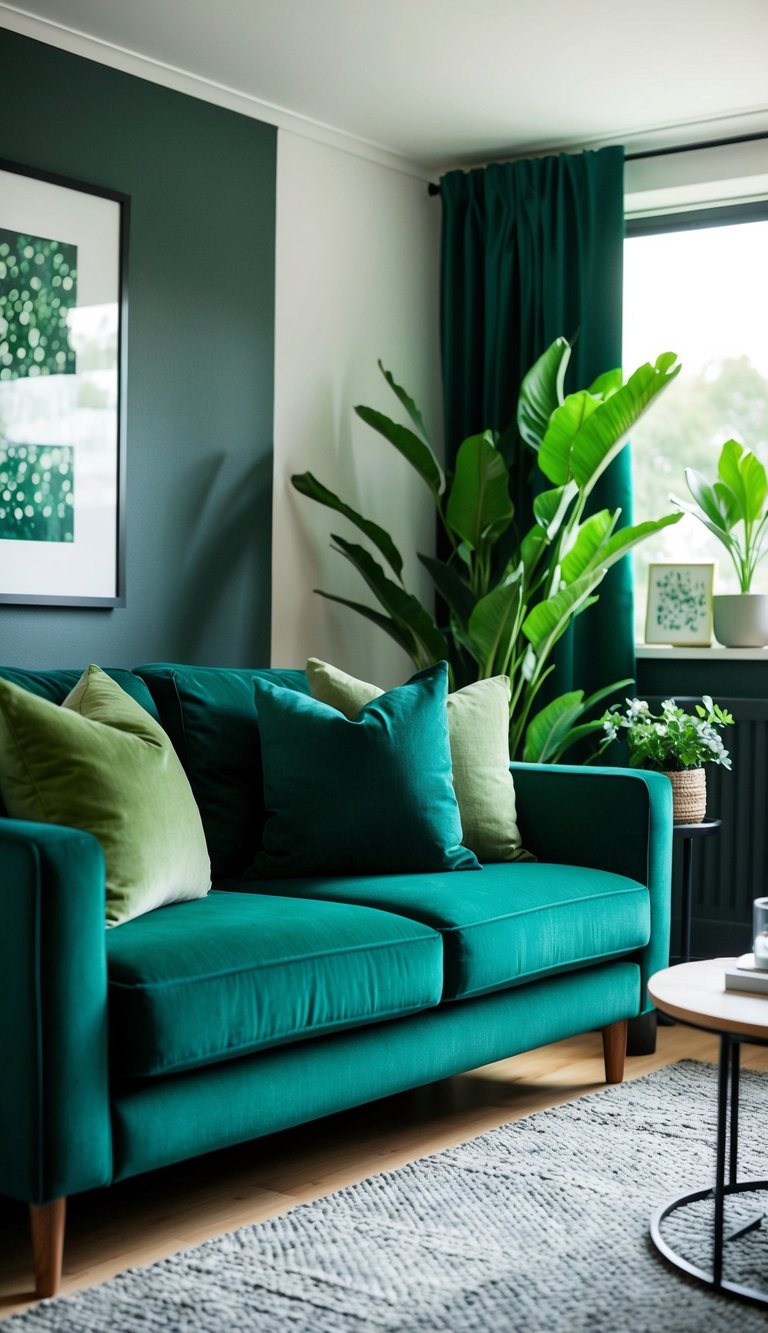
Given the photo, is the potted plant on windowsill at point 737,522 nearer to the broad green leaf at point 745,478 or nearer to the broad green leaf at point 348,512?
the broad green leaf at point 745,478

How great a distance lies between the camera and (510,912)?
300cm

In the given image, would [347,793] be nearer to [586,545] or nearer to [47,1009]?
[47,1009]

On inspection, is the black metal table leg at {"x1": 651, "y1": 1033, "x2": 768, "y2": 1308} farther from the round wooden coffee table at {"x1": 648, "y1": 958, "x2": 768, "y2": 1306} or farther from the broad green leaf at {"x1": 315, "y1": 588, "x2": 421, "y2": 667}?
the broad green leaf at {"x1": 315, "y1": 588, "x2": 421, "y2": 667}

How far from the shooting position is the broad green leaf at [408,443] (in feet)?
14.3

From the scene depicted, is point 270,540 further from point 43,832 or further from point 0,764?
point 43,832

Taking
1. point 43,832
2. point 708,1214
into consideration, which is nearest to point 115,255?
point 43,832

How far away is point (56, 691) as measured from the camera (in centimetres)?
308

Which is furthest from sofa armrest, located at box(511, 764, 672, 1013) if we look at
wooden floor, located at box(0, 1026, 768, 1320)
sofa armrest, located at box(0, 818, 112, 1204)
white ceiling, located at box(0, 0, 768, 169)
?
white ceiling, located at box(0, 0, 768, 169)

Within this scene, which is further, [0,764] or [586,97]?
[586,97]

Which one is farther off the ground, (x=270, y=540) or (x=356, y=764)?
(x=270, y=540)

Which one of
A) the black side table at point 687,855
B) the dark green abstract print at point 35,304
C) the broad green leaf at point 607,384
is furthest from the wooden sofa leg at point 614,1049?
the dark green abstract print at point 35,304

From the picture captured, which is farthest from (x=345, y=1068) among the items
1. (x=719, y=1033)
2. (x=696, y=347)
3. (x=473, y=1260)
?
(x=696, y=347)

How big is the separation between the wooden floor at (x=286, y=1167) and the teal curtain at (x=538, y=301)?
4.54 feet

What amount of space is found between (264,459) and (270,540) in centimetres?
23
